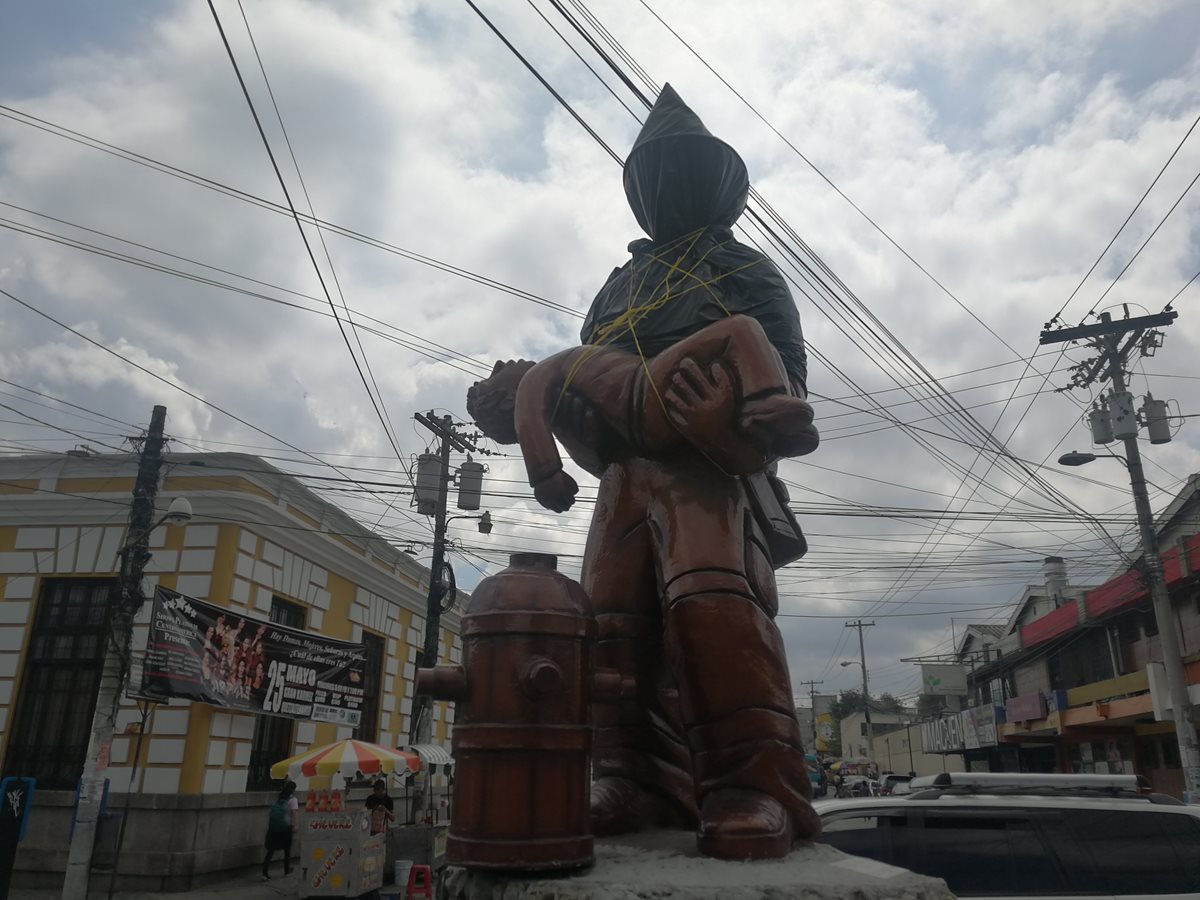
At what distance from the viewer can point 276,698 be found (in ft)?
42.2

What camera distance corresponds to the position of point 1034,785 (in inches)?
222

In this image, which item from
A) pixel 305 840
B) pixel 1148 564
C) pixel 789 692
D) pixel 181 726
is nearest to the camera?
pixel 789 692

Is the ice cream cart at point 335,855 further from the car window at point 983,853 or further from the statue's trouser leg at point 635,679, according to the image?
the statue's trouser leg at point 635,679

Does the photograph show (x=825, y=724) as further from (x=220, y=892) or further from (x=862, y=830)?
(x=862, y=830)

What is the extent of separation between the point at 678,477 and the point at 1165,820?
13.1 ft

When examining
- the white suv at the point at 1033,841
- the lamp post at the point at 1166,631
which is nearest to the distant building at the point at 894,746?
the lamp post at the point at 1166,631

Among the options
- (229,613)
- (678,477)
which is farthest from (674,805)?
(229,613)

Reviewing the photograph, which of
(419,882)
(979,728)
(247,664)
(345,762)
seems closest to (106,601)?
(247,664)

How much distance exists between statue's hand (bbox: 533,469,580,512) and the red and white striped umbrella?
9.59 meters

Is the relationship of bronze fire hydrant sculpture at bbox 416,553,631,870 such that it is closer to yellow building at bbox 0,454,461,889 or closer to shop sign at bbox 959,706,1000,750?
yellow building at bbox 0,454,461,889

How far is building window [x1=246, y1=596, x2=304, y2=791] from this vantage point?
13156 mm

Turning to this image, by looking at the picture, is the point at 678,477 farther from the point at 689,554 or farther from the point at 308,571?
the point at 308,571

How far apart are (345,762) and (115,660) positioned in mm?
2936

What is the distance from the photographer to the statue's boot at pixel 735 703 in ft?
7.17
